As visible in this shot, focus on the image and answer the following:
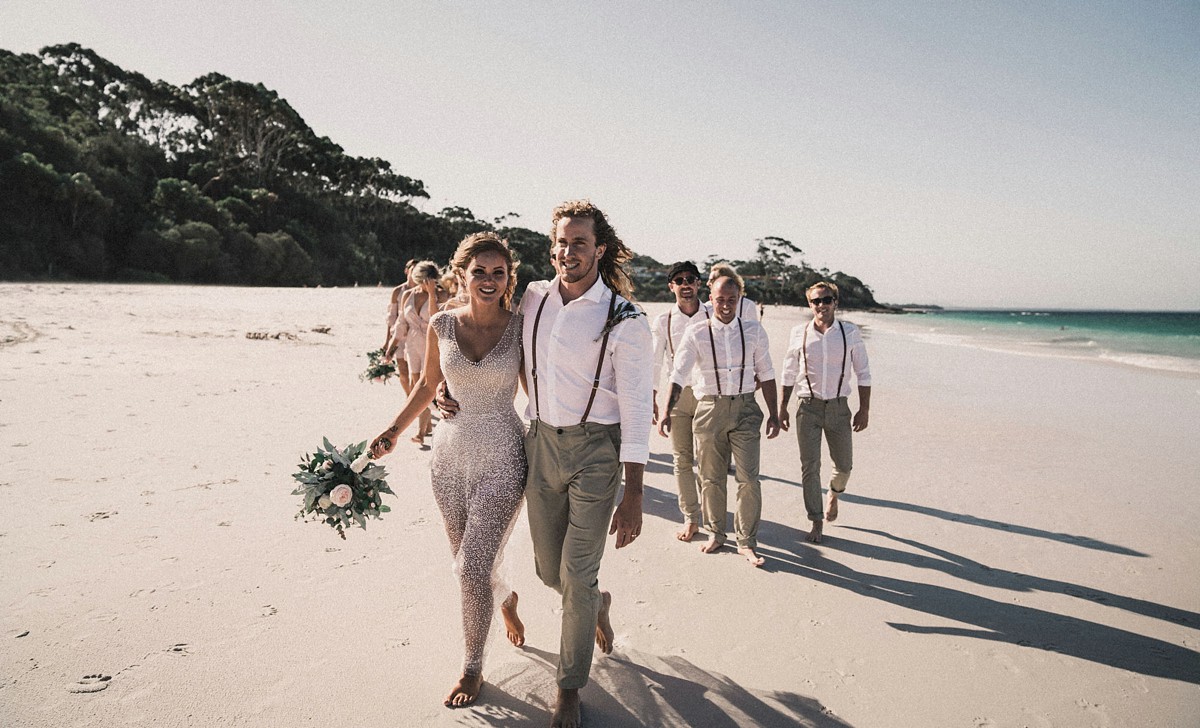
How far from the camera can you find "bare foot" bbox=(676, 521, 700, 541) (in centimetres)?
542

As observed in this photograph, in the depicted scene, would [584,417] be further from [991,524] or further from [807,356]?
[991,524]

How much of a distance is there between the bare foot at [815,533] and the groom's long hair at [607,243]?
3.25 metres

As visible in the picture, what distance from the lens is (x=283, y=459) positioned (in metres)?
6.82

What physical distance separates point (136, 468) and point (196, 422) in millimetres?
1853

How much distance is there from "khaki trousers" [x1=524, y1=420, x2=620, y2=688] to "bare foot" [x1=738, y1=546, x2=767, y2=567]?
2247 millimetres

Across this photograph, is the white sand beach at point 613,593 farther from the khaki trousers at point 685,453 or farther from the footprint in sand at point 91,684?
the khaki trousers at point 685,453

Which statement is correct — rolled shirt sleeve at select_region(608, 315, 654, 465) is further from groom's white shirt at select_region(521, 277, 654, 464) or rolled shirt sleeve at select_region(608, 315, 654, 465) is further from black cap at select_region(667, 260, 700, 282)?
black cap at select_region(667, 260, 700, 282)

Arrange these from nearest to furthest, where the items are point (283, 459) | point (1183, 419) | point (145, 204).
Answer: point (283, 459), point (1183, 419), point (145, 204)

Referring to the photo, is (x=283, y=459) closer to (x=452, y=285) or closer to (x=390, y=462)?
(x=390, y=462)

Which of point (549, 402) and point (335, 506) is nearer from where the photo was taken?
point (549, 402)

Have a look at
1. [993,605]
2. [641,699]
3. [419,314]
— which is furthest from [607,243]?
[419,314]

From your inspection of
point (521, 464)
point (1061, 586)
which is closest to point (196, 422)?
point (521, 464)

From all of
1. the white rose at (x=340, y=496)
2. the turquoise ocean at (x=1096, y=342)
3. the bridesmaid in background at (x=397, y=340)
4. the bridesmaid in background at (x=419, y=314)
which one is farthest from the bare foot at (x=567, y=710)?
the turquoise ocean at (x=1096, y=342)

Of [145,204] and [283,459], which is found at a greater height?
[145,204]
